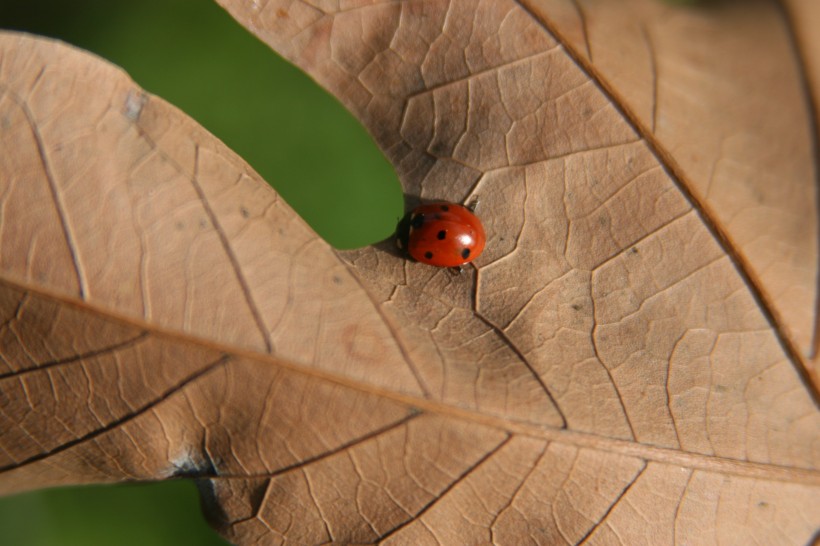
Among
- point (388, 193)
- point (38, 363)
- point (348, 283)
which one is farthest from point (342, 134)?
point (38, 363)

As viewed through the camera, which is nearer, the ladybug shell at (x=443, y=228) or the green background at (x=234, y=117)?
the ladybug shell at (x=443, y=228)

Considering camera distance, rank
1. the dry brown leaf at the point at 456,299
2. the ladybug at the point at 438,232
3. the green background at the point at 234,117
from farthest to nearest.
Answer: the green background at the point at 234,117 → the ladybug at the point at 438,232 → the dry brown leaf at the point at 456,299

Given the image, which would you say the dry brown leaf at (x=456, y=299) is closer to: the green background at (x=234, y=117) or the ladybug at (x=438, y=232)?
the ladybug at (x=438, y=232)

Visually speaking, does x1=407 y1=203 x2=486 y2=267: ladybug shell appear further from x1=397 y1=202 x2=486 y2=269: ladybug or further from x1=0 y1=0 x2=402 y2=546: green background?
x1=0 y1=0 x2=402 y2=546: green background

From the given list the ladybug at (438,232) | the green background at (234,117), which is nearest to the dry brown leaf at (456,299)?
the ladybug at (438,232)

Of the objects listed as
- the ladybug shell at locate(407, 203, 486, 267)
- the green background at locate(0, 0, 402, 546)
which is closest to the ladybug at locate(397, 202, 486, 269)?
the ladybug shell at locate(407, 203, 486, 267)

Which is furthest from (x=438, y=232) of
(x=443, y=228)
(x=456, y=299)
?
(x=456, y=299)
